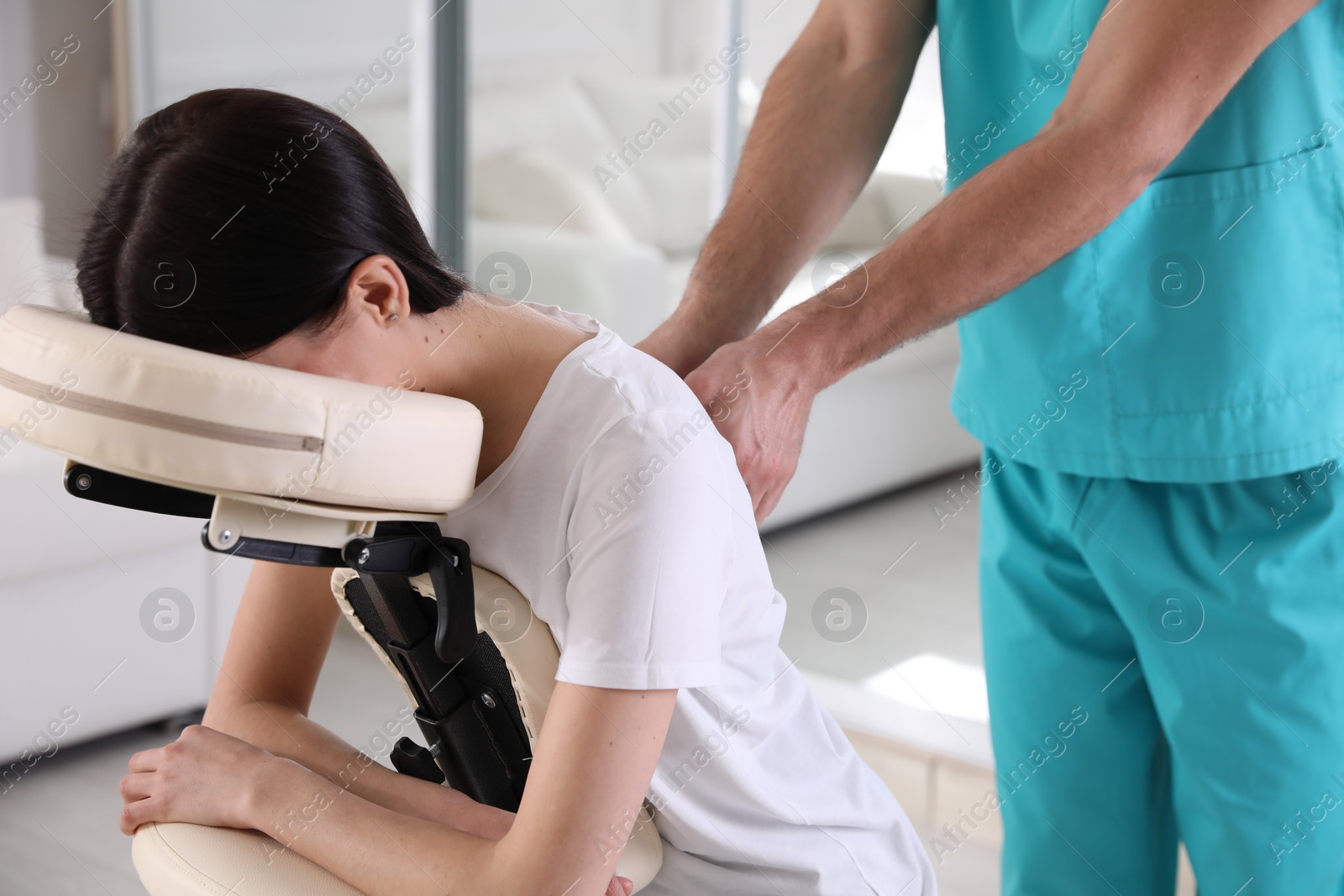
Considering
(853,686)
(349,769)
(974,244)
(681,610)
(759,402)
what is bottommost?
(853,686)

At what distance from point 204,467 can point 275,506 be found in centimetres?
5

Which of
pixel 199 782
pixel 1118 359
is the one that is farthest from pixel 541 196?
pixel 199 782

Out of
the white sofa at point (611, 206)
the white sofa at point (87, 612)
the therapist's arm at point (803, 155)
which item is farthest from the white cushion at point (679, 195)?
the therapist's arm at point (803, 155)

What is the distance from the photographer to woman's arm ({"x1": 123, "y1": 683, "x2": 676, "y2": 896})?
0.79 m

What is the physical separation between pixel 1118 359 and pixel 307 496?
749 mm

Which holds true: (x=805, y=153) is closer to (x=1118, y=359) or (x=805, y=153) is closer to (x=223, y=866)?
(x=1118, y=359)

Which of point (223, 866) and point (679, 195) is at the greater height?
point (679, 195)

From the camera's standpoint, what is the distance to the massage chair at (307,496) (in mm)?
655

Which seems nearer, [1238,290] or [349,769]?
[349,769]

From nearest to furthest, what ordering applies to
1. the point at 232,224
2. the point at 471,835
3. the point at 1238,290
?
the point at 232,224
the point at 471,835
the point at 1238,290

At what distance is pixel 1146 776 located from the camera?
1.25 m

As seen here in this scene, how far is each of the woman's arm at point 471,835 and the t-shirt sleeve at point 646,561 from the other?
20mm

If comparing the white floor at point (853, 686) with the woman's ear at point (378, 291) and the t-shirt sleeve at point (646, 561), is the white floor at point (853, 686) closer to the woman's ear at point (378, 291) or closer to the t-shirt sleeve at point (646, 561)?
the t-shirt sleeve at point (646, 561)

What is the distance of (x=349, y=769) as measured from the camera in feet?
3.07
